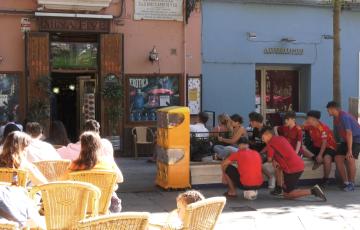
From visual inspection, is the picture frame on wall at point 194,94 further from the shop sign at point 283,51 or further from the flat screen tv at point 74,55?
the flat screen tv at point 74,55

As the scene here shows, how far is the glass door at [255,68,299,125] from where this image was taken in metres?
16.8

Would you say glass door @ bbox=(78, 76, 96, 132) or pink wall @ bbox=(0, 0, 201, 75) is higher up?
pink wall @ bbox=(0, 0, 201, 75)

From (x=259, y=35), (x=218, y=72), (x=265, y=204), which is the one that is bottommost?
(x=265, y=204)

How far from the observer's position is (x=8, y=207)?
14.0ft

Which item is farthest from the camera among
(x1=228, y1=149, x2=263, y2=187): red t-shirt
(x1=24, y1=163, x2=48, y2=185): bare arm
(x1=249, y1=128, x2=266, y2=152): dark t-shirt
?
(x1=249, y1=128, x2=266, y2=152): dark t-shirt

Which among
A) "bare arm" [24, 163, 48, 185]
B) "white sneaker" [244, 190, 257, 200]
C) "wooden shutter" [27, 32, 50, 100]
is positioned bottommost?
"white sneaker" [244, 190, 257, 200]

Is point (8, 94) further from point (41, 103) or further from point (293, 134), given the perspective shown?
point (293, 134)

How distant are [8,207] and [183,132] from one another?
228 inches

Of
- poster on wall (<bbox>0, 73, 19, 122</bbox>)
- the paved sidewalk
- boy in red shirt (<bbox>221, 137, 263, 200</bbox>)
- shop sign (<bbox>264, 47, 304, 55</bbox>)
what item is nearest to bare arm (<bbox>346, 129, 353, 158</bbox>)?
the paved sidewalk

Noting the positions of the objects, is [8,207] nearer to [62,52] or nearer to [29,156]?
[29,156]

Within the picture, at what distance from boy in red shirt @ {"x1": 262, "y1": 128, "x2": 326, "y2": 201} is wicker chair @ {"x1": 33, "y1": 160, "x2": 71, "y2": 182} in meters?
3.87

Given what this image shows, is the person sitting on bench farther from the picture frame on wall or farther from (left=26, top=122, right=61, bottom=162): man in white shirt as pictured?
the picture frame on wall

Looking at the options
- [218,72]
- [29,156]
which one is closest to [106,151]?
[29,156]

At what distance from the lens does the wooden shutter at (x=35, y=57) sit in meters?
14.0
